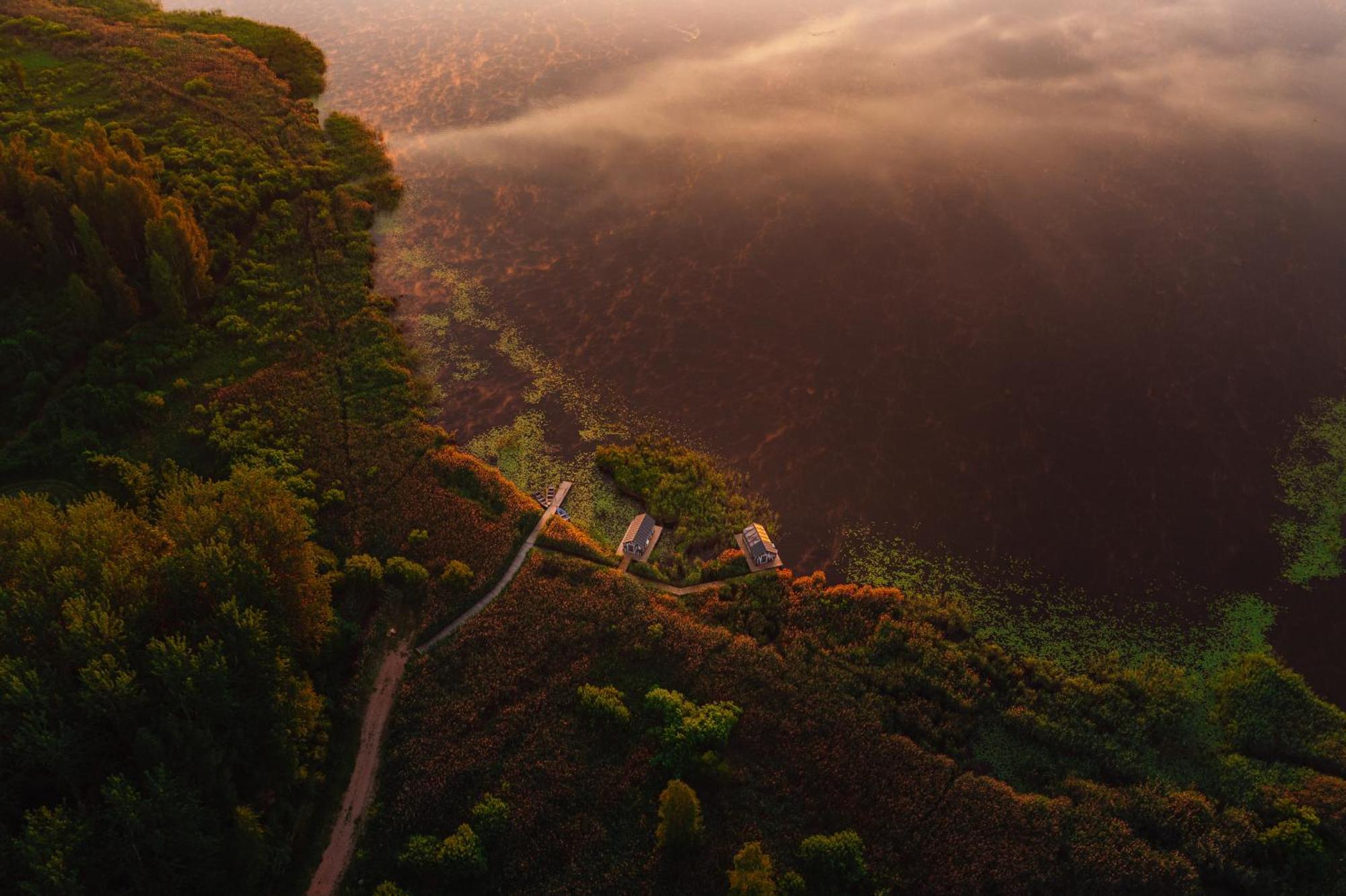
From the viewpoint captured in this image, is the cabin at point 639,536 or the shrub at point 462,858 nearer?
the shrub at point 462,858

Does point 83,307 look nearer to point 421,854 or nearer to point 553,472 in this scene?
point 553,472

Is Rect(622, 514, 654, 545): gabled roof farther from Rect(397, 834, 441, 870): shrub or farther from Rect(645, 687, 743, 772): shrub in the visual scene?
Rect(397, 834, 441, 870): shrub

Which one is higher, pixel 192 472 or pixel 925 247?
pixel 925 247

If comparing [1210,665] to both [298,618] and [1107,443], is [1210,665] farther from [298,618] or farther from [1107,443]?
[298,618]

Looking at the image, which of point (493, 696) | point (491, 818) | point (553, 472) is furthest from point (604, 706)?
point (553, 472)

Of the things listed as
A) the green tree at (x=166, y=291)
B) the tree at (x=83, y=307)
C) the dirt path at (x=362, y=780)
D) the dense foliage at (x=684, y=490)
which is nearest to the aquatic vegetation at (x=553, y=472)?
the dense foliage at (x=684, y=490)

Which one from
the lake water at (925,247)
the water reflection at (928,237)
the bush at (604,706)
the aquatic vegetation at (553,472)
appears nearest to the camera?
the bush at (604,706)

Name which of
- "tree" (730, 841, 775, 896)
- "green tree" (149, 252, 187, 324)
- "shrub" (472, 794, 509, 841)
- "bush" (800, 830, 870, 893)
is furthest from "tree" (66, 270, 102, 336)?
"bush" (800, 830, 870, 893)

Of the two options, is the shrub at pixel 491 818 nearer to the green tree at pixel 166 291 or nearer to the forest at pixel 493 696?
the forest at pixel 493 696
